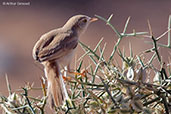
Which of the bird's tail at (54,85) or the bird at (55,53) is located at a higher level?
the bird at (55,53)

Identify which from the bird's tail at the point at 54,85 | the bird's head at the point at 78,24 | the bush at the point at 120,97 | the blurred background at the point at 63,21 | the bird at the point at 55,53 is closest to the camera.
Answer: the bush at the point at 120,97

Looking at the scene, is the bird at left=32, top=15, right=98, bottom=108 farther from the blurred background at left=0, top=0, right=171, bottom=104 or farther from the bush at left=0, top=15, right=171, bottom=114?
the blurred background at left=0, top=0, right=171, bottom=104

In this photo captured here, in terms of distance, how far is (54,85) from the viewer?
3.51ft

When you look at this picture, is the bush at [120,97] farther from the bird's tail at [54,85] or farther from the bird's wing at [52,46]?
the bird's wing at [52,46]

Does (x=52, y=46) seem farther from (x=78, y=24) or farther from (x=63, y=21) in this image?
(x=63, y=21)

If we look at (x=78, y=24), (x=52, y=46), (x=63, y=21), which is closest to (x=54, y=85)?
(x=52, y=46)

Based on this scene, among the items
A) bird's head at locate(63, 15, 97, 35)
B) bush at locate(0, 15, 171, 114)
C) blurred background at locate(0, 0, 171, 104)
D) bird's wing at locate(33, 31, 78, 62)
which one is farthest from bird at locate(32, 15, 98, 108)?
blurred background at locate(0, 0, 171, 104)

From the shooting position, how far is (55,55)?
49.4 inches

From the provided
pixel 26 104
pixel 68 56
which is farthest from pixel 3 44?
pixel 26 104

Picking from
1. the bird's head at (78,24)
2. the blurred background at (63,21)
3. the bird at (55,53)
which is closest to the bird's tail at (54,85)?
the bird at (55,53)

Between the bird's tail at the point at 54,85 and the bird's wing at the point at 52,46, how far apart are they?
0.10ft

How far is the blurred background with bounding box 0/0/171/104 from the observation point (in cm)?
497

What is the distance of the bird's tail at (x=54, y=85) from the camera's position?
91cm

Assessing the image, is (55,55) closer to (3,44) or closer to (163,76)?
(163,76)
